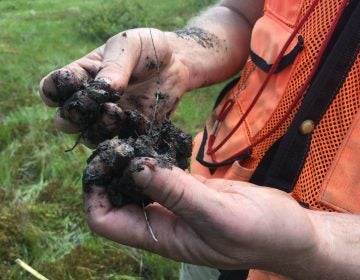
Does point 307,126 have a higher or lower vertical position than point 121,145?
higher

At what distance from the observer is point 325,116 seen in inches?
68.1

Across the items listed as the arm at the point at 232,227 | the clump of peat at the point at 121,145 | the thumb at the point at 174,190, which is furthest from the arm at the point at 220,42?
the thumb at the point at 174,190

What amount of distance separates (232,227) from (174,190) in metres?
0.19

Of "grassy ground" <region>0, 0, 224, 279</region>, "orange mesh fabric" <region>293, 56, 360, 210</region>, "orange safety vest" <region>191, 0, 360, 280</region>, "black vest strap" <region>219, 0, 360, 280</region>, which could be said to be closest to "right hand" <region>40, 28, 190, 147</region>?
"orange safety vest" <region>191, 0, 360, 280</region>

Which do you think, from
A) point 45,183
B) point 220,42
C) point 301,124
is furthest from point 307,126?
point 45,183

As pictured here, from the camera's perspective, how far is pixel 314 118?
1.74 meters

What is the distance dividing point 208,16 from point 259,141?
104 centimetres

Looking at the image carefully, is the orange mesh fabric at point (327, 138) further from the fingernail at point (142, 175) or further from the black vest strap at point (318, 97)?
the fingernail at point (142, 175)

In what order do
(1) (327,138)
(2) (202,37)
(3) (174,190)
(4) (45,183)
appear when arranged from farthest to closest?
1. (4) (45,183)
2. (2) (202,37)
3. (1) (327,138)
4. (3) (174,190)

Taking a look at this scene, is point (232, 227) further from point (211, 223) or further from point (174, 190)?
point (174, 190)

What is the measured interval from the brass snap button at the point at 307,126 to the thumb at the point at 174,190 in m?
0.51

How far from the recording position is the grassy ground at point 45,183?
3.55 m

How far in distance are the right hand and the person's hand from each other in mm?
382

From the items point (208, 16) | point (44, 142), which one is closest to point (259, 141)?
point (208, 16)
